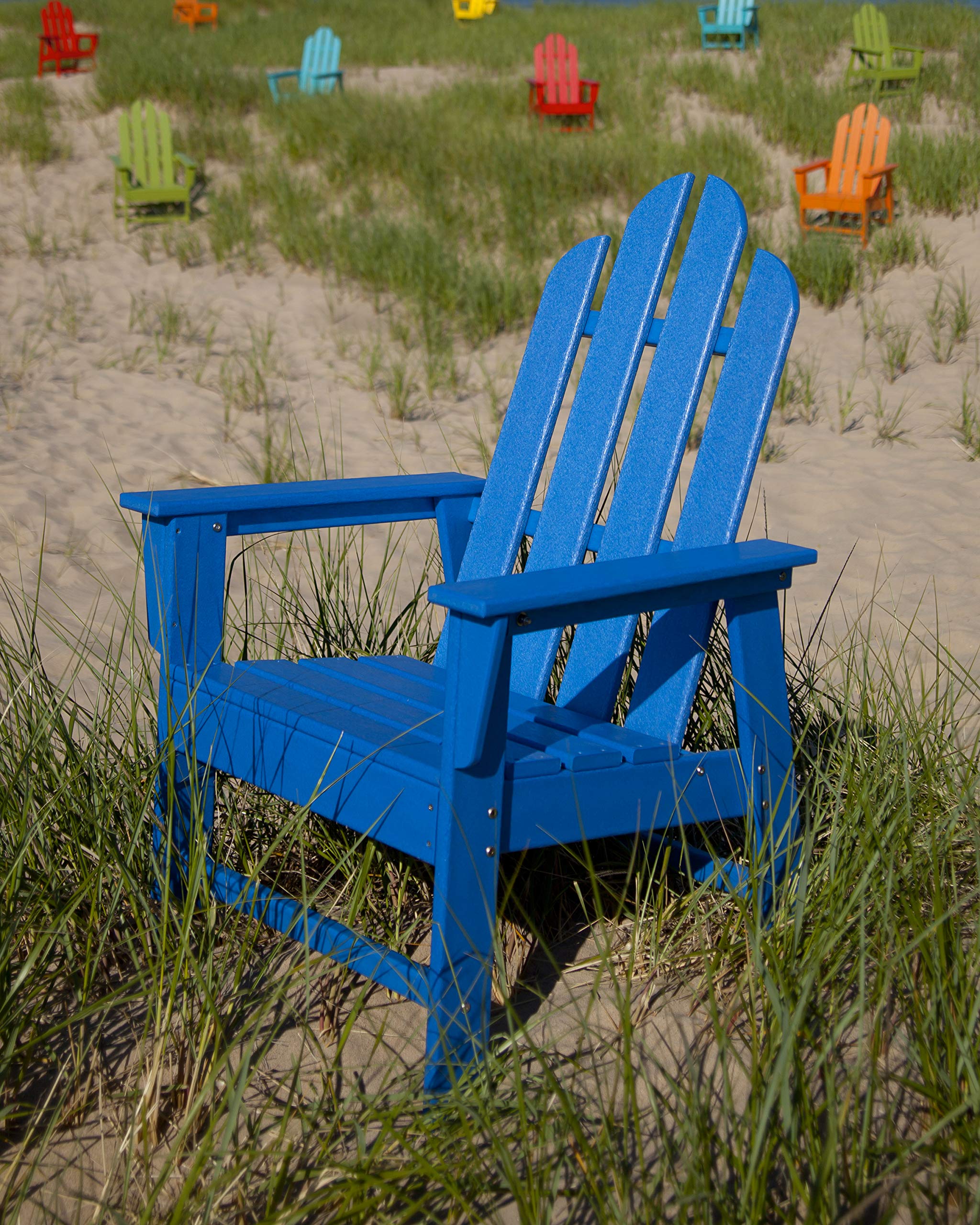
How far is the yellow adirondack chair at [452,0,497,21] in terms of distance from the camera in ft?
64.7

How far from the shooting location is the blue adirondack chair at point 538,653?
1575mm

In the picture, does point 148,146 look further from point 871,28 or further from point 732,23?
point 732,23

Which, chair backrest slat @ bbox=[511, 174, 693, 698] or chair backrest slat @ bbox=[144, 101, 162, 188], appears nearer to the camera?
chair backrest slat @ bbox=[511, 174, 693, 698]

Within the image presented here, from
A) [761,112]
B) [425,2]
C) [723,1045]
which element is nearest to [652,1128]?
[723,1045]

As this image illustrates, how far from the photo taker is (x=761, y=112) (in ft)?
33.0

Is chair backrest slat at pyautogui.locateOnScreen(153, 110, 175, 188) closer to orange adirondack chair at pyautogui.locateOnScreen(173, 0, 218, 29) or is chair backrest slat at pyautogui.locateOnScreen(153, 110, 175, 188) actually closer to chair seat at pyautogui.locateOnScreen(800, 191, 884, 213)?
chair seat at pyautogui.locateOnScreen(800, 191, 884, 213)

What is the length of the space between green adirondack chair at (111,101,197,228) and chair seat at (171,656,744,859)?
24.4 ft

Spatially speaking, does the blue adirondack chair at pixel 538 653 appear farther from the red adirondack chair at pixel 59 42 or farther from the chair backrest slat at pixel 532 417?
the red adirondack chair at pixel 59 42

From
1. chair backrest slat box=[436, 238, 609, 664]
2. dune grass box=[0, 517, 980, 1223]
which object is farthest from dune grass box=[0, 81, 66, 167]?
dune grass box=[0, 517, 980, 1223]

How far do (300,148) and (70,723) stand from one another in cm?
852

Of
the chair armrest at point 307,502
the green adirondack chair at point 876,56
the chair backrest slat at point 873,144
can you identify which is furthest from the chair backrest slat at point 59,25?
the chair armrest at point 307,502

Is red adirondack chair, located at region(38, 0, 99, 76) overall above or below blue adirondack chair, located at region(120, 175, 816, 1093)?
above

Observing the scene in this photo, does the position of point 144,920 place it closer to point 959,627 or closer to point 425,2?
point 959,627

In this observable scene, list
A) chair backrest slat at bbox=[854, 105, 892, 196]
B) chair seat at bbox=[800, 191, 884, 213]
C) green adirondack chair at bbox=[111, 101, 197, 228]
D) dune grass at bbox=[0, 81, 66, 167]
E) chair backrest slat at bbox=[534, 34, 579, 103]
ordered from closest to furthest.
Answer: chair seat at bbox=[800, 191, 884, 213]
chair backrest slat at bbox=[854, 105, 892, 196]
green adirondack chair at bbox=[111, 101, 197, 228]
dune grass at bbox=[0, 81, 66, 167]
chair backrest slat at bbox=[534, 34, 579, 103]
